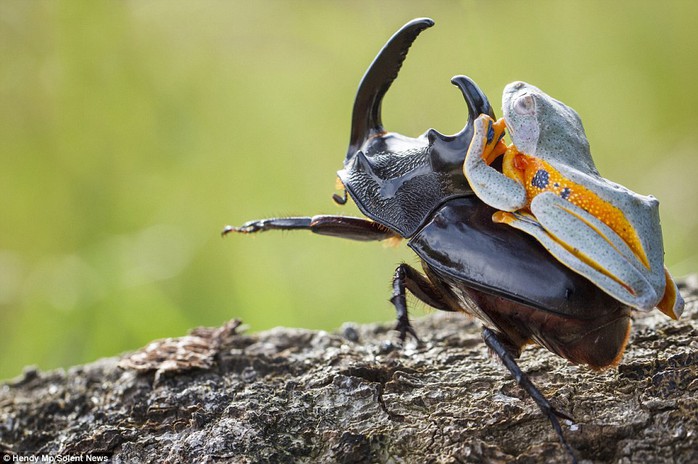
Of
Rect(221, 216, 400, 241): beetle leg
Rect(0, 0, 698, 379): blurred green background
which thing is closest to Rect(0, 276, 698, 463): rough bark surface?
Rect(221, 216, 400, 241): beetle leg

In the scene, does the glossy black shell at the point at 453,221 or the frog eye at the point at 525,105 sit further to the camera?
the frog eye at the point at 525,105

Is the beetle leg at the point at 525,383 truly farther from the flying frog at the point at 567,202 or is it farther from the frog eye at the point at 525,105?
the frog eye at the point at 525,105

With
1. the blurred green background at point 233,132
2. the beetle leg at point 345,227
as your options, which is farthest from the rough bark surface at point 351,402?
the blurred green background at point 233,132

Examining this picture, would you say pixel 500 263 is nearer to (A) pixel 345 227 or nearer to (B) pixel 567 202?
(B) pixel 567 202

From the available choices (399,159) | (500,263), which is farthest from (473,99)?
(500,263)

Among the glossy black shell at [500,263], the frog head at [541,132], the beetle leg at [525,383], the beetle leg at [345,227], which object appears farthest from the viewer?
the beetle leg at [345,227]

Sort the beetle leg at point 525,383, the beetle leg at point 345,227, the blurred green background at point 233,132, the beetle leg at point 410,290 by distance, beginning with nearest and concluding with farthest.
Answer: the beetle leg at point 525,383 < the beetle leg at point 410,290 < the beetle leg at point 345,227 < the blurred green background at point 233,132
